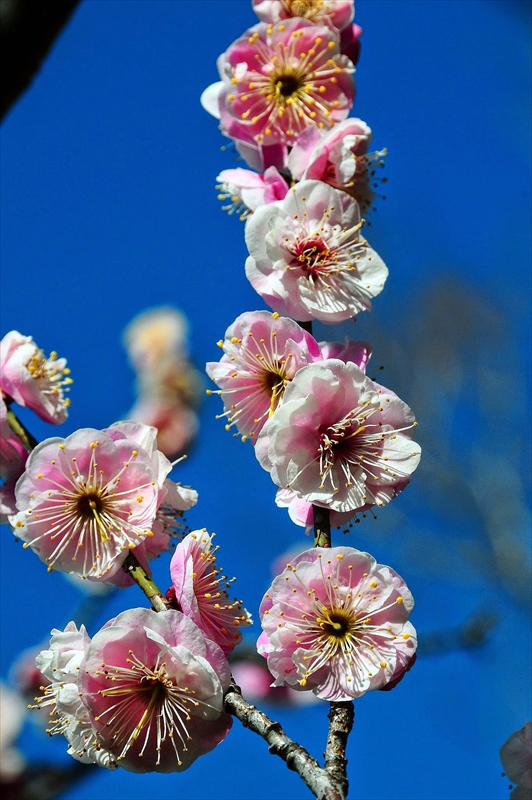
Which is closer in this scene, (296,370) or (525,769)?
(525,769)

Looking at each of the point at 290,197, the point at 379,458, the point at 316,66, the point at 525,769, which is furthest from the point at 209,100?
the point at 525,769

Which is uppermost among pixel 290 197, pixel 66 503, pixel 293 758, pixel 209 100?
pixel 209 100

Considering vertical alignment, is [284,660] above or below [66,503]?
below

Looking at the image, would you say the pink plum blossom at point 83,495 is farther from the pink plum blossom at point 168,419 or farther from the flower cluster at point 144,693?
the pink plum blossom at point 168,419

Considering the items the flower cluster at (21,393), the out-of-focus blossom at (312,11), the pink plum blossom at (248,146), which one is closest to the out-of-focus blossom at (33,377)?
the flower cluster at (21,393)

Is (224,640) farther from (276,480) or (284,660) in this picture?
(276,480)

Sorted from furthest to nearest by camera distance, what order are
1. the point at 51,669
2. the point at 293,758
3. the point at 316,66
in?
1. the point at 316,66
2. the point at 51,669
3. the point at 293,758

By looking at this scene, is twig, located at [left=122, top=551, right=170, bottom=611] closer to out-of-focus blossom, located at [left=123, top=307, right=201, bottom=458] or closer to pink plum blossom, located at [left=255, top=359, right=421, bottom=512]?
pink plum blossom, located at [left=255, top=359, right=421, bottom=512]
